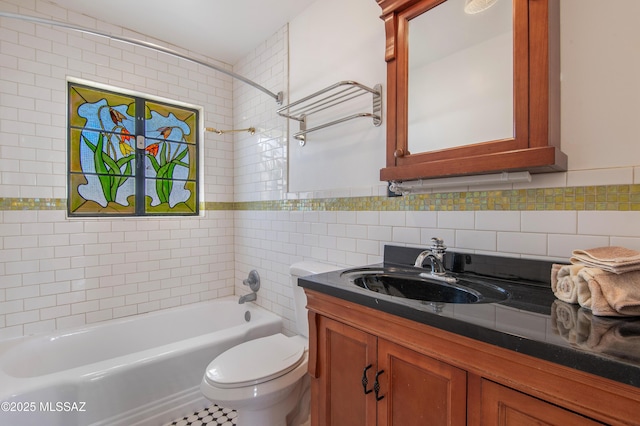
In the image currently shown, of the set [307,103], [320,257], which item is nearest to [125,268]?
[320,257]

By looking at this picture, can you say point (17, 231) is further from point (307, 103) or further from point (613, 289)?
point (613, 289)

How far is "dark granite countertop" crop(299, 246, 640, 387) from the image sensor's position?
556 mm

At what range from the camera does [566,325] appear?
2.27ft

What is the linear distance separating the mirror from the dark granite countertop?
1.77 ft

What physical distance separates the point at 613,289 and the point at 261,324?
1988 mm

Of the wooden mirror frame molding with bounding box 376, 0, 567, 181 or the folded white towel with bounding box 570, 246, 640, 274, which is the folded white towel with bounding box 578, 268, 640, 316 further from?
the wooden mirror frame molding with bounding box 376, 0, 567, 181

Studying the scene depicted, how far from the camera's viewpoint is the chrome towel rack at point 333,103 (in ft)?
5.32

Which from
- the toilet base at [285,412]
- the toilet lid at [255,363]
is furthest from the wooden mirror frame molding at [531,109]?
the toilet base at [285,412]

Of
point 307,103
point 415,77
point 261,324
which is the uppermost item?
point 307,103

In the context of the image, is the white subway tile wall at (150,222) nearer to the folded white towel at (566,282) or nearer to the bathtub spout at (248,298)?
the bathtub spout at (248,298)

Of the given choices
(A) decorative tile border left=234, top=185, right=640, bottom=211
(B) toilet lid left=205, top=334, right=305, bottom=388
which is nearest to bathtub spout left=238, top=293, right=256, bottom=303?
(B) toilet lid left=205, top=334, right=305, bottom=388

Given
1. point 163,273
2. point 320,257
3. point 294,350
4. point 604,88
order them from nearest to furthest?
point 604,88, point 294,350, point 320,257, point 163,273

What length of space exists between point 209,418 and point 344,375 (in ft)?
4.51

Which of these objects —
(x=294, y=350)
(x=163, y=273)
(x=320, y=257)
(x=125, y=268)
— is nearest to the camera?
(x=294, y=350)
